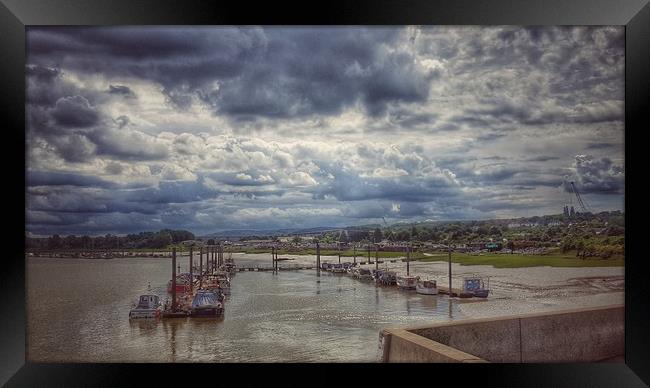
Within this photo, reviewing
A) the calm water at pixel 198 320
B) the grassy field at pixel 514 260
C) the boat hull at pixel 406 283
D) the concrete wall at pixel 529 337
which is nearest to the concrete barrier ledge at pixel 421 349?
the concrete wall at pixel 529 337

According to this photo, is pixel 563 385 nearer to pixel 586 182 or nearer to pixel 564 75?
pixel 586 182

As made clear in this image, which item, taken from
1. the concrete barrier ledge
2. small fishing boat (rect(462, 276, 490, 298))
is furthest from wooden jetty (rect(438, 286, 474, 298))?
the concrete barrier ledge

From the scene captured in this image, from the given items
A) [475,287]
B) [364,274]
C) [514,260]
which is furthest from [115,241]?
[514,260]

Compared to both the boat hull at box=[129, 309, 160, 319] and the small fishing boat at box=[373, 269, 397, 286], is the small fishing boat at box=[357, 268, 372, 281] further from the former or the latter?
the boat hull at box=[129, 309, 160, 319]

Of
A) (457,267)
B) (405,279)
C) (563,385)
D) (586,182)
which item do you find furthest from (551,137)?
(563,385)

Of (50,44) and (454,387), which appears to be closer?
(454,387)
